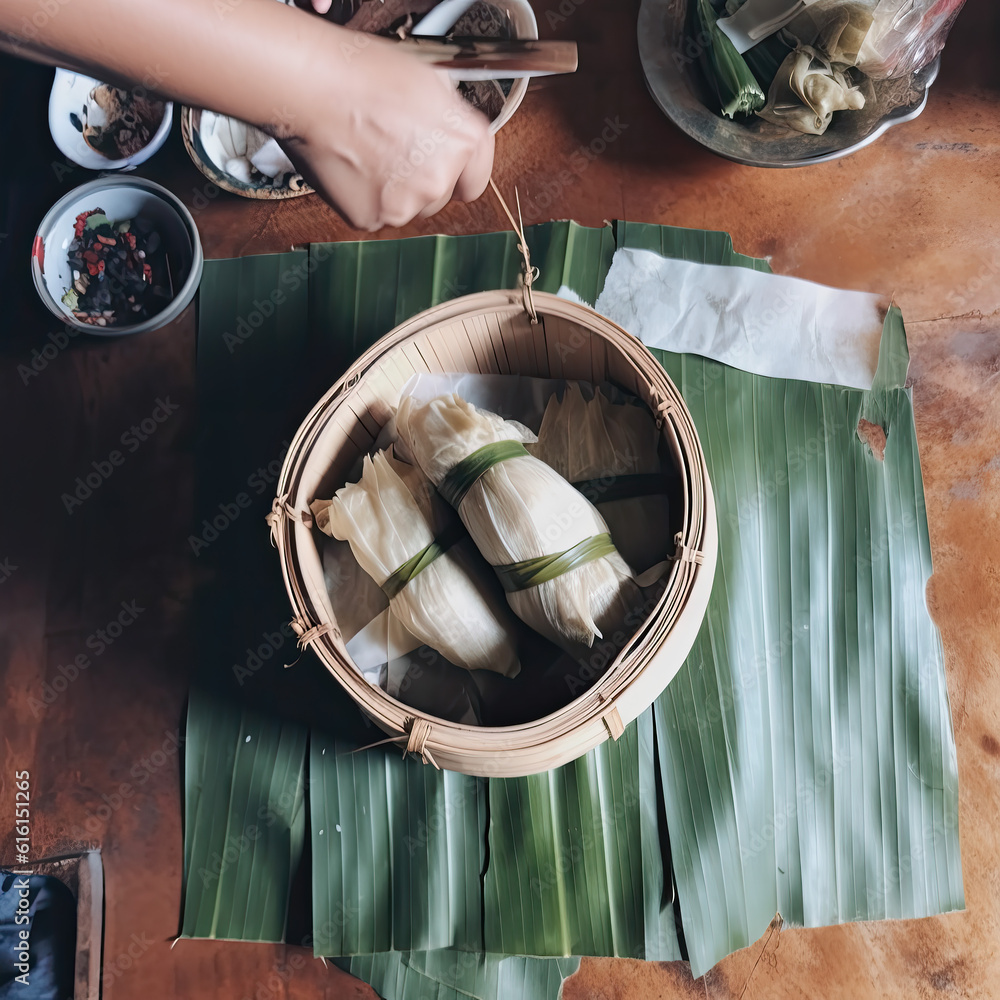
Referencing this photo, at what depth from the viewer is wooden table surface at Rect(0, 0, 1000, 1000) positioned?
125cm

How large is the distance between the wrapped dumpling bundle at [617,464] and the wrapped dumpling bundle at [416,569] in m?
0.24

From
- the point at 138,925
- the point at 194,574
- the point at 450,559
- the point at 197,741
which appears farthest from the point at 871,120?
the point at 138,925

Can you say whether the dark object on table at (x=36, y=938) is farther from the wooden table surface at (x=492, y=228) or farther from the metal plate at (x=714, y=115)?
the metal plate at (x=714, y=115)

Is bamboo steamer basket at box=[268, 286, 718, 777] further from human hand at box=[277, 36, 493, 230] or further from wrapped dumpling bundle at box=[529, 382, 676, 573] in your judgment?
human hand at box=[277, 36, 493, 230]

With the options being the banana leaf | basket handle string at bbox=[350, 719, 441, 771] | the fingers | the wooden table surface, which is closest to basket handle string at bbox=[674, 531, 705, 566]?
basket handle string at bbox=[350, 719, 441, 771]

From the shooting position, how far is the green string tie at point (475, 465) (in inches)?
41.4

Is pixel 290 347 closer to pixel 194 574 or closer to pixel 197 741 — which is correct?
pixel 194 574

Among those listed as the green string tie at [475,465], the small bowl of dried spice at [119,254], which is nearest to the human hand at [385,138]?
the green string tie at [475,465]

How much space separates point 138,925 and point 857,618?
4.66 ft

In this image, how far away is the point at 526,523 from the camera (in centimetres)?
101

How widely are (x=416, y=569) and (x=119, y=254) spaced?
3.07 feet

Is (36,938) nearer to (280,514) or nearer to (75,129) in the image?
(280,514)

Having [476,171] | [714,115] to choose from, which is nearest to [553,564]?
[476,171]

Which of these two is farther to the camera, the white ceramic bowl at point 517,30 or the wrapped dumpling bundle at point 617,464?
the white ceramic bowl at point 517,30
